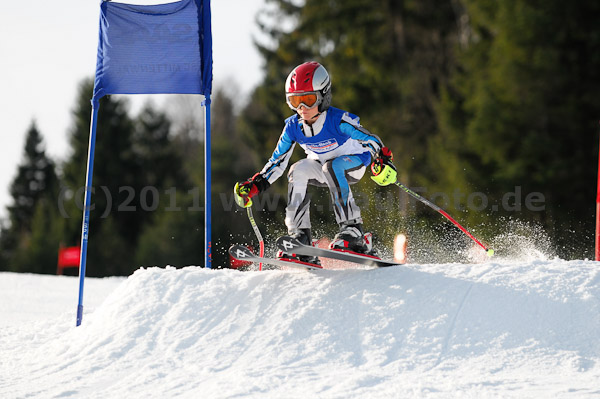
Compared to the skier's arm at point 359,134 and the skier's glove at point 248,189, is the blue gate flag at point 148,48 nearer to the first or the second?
the skier's glove at point 248,189

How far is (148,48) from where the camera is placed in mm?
6664

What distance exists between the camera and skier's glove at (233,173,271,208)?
19.9ft

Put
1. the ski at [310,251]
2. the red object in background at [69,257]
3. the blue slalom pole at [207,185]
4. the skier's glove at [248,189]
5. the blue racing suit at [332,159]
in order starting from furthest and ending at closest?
the red object in background at [69,257]
the blue slalom pole at [207,185]
the skier's glove at [248,189]
the blue racing suit at [332,159]
the ski at [310,251]

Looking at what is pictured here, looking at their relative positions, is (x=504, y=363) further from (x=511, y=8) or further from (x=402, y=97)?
(x=402, y=97)

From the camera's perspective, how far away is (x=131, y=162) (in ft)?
126

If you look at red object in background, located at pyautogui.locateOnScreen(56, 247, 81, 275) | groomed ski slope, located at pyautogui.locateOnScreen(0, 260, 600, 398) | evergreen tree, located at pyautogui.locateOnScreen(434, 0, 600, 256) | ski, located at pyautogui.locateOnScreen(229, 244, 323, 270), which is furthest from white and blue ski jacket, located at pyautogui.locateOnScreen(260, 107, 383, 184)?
red object in background, located at pyautogui.locateOnScreen(56, 247, 81, 275)

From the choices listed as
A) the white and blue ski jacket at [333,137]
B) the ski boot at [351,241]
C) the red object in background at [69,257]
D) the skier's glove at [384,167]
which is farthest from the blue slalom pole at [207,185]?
the red object in background at [69,257]

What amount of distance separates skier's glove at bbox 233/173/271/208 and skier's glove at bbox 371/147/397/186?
1066 mm

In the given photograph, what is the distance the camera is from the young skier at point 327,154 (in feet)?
18.7

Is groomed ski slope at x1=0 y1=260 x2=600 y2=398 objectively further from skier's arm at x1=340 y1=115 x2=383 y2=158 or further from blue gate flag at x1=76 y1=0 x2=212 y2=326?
blue gate flag at x1=76 y1=0 x2=212 y2=326

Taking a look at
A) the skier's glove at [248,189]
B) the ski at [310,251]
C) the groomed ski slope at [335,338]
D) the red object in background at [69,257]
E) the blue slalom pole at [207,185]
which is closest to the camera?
the groomed ski slope at [335,338]

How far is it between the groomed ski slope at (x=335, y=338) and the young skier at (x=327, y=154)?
0.43 m

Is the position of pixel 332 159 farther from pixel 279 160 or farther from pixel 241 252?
pixel 241 252

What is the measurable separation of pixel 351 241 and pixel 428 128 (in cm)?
1730
